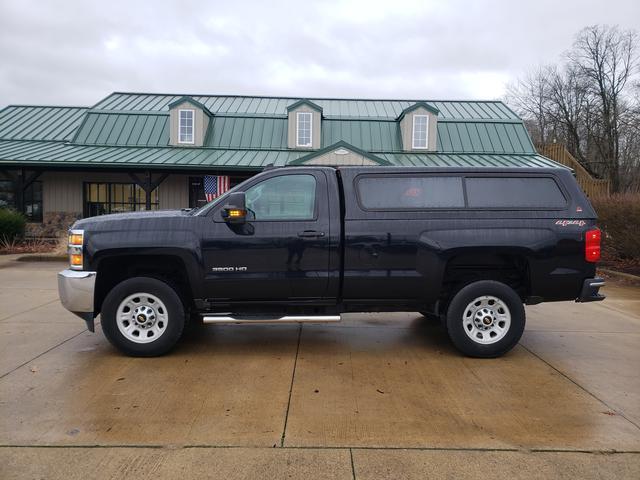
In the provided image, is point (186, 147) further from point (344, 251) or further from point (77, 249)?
point (344, 251)

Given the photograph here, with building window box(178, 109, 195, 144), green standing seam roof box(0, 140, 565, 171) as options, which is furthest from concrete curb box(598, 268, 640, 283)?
building window box(178, 109, 195, 144)

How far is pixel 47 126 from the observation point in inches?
873

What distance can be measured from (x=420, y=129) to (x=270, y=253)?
1721 cm

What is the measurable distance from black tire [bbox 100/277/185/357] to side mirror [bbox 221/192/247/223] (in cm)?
97

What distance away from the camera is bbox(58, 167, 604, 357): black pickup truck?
4.82m

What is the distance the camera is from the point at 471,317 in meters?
4.98

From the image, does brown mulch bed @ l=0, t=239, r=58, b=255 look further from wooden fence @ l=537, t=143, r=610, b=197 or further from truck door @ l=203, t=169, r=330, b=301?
wooden fence @ l=537, t=143, r=610, b=197

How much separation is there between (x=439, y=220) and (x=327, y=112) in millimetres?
18848

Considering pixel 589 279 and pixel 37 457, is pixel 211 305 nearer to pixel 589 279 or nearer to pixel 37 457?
pixel 37 457

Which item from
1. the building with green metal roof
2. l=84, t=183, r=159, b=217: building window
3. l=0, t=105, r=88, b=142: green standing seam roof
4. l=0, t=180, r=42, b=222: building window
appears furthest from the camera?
l=0, t=105, r=88, b=142: green standing seam roof

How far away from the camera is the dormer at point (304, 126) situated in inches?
803

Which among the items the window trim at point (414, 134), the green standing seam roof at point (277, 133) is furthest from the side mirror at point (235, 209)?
the window trim at point (414, 134)

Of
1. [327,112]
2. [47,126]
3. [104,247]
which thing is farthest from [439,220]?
[47,126]

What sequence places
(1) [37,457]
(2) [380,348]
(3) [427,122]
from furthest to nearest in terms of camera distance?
(3) [427,122], (2) [380,348], (1) [37,457]
